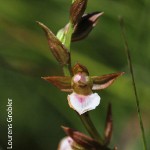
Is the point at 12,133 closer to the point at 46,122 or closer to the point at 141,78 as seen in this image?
the point at 46,122

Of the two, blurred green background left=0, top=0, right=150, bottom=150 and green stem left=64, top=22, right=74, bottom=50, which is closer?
green stem left=64, top=22, right=74, bottom=50

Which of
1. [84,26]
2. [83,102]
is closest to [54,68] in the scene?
[84,26]

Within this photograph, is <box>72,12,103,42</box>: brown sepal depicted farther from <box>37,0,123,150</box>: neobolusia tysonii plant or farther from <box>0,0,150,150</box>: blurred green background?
<box>0,0,150,150</box>: blurred green background

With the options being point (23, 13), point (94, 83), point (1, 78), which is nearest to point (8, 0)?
point (23, 13)

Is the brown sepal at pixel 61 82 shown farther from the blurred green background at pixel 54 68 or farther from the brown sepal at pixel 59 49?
the blurred green background at pixel 54 68

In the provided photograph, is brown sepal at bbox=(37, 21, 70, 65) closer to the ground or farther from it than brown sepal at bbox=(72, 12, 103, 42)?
closer to the ground

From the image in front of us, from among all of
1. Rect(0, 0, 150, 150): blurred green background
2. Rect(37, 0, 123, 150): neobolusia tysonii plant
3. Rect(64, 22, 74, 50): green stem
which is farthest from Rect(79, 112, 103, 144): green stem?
Rect(0, 0, 150, 150): blurred green background

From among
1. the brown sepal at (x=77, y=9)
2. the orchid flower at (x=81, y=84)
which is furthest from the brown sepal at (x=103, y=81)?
the brown sepal at (x=77, y=9)
